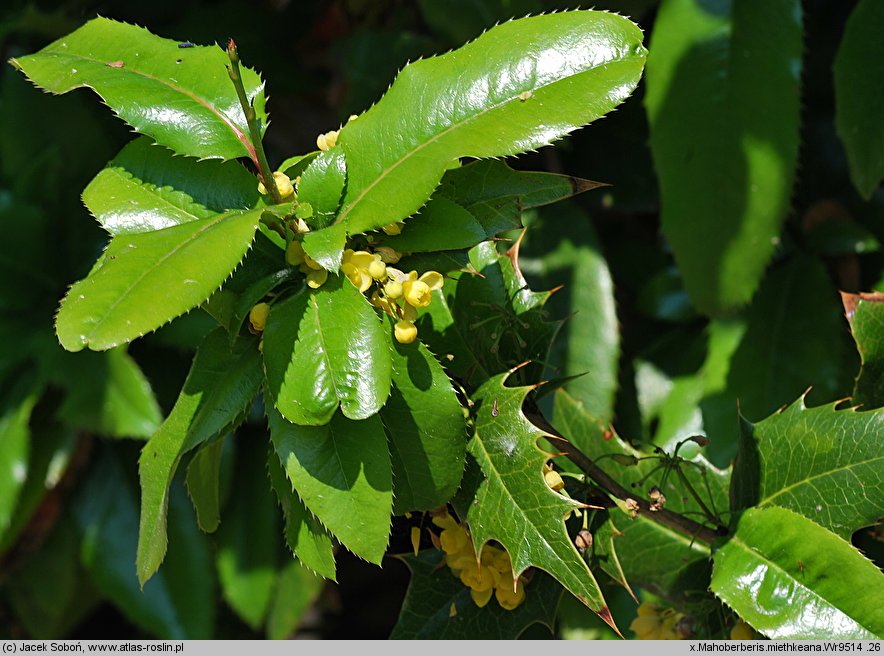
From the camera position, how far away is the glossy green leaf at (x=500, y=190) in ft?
2.15

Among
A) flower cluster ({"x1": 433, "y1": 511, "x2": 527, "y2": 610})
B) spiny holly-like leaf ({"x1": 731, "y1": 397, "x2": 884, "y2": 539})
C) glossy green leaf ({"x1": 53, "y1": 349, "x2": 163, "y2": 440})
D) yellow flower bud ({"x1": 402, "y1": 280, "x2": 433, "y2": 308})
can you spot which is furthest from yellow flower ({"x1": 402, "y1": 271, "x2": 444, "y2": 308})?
glossy green leaf ({"x1": 53, "y1": 349, "x2": 163, "y2": 440})

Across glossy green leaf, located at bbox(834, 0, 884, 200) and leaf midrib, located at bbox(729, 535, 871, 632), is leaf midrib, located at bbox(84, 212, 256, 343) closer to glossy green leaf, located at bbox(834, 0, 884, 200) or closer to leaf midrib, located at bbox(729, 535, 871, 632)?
leaf midrib, located at bbox(729, 535, 871, 632)

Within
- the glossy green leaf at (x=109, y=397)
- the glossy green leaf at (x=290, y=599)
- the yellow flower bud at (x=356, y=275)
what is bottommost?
the glossy green leaf at (x=290, y=599)

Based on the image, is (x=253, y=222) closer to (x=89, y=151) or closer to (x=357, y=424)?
(x=357, y=424)

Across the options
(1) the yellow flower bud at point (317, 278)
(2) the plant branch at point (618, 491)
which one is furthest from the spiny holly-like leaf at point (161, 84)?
(2) the plant branch at point (618, 491)

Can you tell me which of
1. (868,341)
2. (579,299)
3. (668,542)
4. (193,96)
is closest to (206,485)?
(193,96)

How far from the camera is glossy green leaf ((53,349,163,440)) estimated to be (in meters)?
1.46

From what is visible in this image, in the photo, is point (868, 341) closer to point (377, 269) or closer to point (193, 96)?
point (377, 269)

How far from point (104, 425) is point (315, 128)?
0.78m

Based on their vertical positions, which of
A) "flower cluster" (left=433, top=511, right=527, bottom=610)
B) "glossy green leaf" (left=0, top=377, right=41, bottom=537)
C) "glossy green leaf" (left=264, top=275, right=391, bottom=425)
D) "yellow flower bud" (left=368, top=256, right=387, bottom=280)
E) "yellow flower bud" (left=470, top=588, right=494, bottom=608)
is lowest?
"glossy green leaf" (left=0, top=377, right=41, bottom=537)

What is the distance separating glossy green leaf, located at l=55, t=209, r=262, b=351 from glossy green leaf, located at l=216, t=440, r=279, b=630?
1097 mm

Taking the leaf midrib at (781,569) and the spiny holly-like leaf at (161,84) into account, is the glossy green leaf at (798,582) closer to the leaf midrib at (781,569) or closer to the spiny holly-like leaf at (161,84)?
the leaf midrib at (781,569)

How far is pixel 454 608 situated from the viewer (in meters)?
0.78

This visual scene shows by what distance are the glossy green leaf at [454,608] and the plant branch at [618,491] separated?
0.10m
